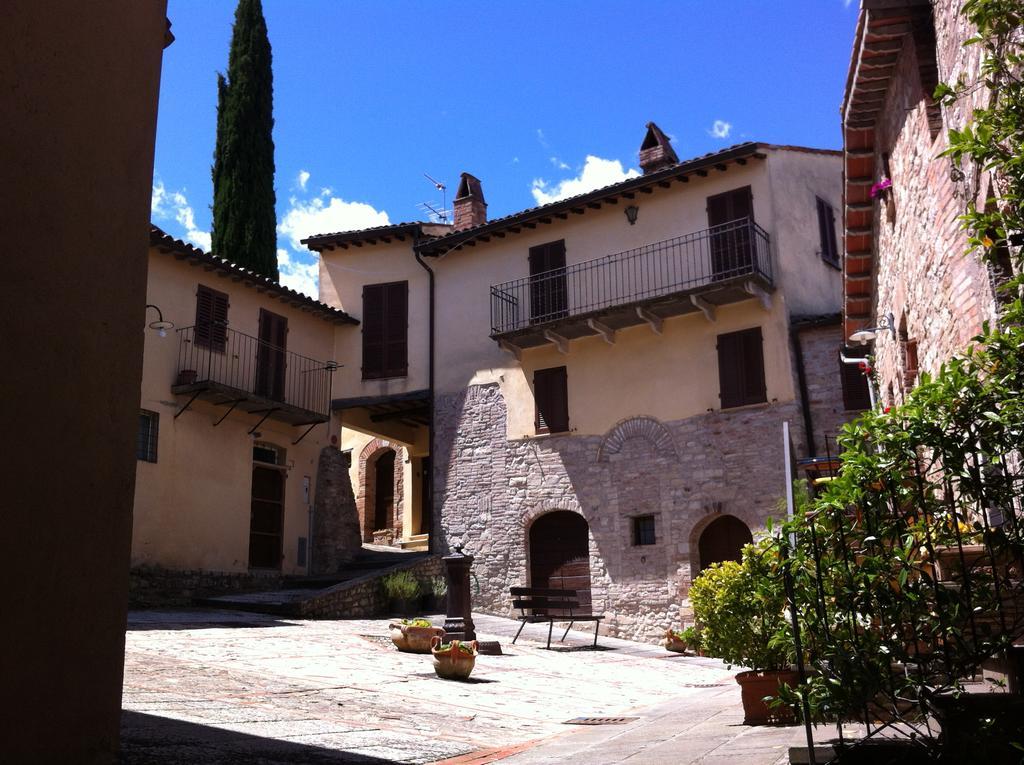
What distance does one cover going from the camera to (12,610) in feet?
12.7

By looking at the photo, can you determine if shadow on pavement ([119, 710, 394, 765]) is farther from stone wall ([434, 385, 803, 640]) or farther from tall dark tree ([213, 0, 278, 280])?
tall dark tree ([213, 0, 278, 280])

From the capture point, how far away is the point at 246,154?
23.3 meters

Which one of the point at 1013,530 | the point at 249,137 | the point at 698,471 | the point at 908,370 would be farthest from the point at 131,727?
the point at 249,137

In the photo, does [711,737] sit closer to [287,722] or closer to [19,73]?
[287,722]

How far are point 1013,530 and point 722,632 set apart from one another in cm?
318

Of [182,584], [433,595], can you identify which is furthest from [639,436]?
[182,584]

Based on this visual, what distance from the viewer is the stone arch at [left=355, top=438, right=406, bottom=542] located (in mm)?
24859

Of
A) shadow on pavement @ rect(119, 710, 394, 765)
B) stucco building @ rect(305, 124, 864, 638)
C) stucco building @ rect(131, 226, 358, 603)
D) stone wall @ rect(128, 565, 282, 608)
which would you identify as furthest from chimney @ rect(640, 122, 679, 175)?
shadow on pavement @ rect(119, 710, 394, 765)

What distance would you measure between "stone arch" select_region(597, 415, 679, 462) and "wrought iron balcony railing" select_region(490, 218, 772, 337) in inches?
92.1

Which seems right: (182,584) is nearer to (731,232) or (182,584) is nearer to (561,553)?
(561,553)

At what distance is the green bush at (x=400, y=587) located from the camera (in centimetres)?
1792

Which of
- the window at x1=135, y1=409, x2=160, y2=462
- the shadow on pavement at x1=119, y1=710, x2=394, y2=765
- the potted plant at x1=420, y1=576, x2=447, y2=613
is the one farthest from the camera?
the potted plant at x1=420, y1=576, x2=447, y2=613

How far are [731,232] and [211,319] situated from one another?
1043cm

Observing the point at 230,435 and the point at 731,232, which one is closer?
the point at 731,232
